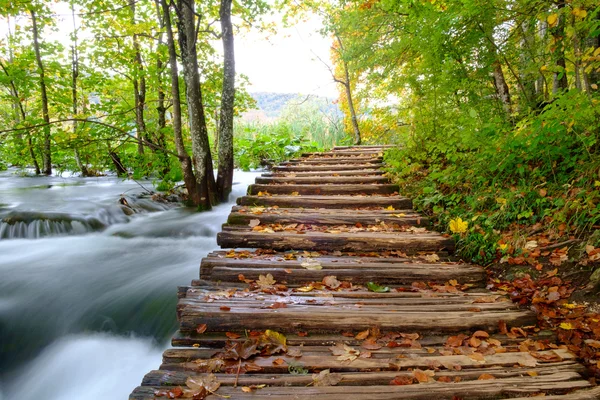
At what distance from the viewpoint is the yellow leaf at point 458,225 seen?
3.54 m

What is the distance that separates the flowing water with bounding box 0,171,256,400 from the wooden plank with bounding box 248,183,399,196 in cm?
142

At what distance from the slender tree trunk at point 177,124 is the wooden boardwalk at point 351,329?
11.4 ft

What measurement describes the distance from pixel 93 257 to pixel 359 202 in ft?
14.1

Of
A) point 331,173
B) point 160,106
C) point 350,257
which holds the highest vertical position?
point 160,106

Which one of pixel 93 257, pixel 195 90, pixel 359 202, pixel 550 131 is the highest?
pixel 195 90

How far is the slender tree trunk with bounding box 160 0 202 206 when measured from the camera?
6254 mm

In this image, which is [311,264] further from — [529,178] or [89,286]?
[89,286]

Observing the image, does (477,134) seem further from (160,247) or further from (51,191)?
(51,191)

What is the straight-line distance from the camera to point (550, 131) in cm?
321

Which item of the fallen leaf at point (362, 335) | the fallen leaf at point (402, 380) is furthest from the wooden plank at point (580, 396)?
the fallen leaf at point (362, 335)

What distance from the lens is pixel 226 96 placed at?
268 inches

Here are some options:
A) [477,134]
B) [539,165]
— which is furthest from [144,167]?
[539,165]

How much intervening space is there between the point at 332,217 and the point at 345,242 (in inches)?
26.0

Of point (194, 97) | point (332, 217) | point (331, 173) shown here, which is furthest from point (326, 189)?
point (194, 97)
